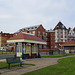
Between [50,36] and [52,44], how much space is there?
4.90 m

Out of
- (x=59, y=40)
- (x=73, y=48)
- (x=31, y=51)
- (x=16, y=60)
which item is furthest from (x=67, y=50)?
(x=59, y=40)

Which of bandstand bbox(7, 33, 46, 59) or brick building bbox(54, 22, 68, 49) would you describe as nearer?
bandstand bbox(7, 33, 46, 59)

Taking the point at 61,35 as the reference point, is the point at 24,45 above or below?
below

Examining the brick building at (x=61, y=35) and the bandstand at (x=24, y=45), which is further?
the brick building at (x=61, y=35)

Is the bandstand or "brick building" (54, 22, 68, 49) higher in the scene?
"brick building" (54, 22, 68, 49)

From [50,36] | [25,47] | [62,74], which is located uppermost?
[50,36]

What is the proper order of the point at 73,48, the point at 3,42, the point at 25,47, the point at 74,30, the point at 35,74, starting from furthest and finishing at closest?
the point at 74,30 → the point at 3,42 → the point at 73,48 → the point at 25,47 → the point at 35,74

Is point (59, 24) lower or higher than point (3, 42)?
higher

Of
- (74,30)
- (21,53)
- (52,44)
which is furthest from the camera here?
(74,30)

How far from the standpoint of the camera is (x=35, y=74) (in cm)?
905

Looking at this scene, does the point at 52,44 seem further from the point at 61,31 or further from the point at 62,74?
the point at 62,74

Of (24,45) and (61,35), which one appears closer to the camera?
(24,45)

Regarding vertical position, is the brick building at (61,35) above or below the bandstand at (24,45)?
above

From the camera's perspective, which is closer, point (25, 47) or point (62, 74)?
A: point (62, 74)
